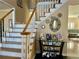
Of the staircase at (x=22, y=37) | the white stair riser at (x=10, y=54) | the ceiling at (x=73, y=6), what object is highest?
the ceiling at (x=73, y=6)

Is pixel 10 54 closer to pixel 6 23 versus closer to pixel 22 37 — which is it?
pixel 22 37

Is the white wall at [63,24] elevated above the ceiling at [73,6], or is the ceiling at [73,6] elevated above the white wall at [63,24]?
the ceiling at [73,6]

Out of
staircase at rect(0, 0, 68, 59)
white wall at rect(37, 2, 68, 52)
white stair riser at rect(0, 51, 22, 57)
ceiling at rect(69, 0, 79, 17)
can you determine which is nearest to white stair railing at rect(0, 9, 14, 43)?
staircase at rect(0, 0, 68, 59)

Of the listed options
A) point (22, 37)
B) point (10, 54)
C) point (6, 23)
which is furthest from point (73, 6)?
point (10, 54)

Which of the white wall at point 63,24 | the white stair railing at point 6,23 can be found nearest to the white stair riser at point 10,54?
the white stair railing at point 6,23

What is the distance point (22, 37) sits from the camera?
4289 millimetres

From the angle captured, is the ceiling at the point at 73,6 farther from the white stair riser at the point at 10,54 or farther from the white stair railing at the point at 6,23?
the white stair riser at the point at 10,54

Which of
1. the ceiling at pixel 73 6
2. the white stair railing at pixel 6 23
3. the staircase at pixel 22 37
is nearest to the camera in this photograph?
the staircase at pixel 22 37

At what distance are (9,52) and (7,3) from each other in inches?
112

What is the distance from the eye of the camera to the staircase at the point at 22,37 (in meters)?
4.49

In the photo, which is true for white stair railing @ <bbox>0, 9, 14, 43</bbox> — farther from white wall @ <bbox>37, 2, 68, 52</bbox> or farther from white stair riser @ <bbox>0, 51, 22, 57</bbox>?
white wall @ <bbox>37, 2, 68, 52</bbox>

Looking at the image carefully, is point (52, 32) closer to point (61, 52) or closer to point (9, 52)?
point (61, 52)

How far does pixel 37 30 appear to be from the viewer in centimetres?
617

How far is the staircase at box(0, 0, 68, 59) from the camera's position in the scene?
449 centimetres
